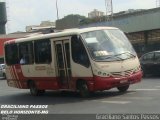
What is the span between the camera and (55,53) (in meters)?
19.7

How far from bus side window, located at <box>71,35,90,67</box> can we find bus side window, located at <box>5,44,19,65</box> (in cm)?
495

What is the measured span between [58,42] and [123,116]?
7760mm

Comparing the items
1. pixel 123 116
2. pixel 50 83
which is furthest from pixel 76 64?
pixel 123 116

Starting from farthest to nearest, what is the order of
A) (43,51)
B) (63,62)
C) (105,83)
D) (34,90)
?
(34,90)
(43,51)
(63,62)
(105,83)

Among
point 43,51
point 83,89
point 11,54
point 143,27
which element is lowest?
point 143,27

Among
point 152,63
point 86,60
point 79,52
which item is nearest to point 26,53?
point 79,52

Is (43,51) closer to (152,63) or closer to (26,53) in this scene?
(26,53)

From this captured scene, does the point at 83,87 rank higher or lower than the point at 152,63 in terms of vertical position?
higher

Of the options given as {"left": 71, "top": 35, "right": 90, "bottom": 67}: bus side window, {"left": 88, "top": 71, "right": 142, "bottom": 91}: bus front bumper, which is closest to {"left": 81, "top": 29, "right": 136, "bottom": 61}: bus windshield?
{"left": 71, "top": 35, "right": 90, "bottom": 67}: bus side window

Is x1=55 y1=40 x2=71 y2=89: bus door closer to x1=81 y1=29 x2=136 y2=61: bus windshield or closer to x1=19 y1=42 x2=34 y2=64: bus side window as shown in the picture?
x1=81 y1=29 x2=136 y2=61: bus windshield

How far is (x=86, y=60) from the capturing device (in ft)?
59.4

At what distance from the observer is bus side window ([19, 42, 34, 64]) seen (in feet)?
71.2

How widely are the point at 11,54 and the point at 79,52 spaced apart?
5903 mm

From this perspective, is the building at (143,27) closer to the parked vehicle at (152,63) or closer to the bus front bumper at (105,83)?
the parked vehicle at (152,63)
